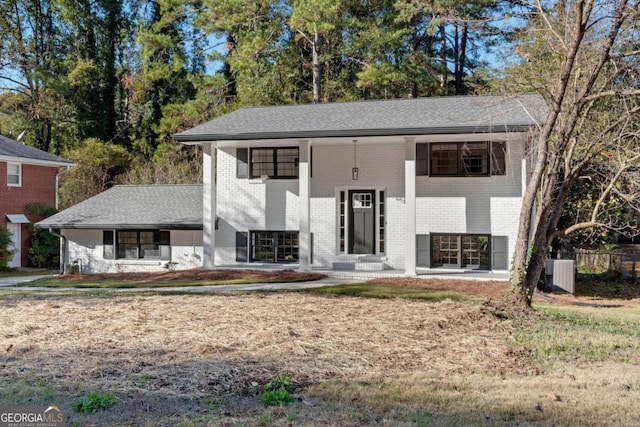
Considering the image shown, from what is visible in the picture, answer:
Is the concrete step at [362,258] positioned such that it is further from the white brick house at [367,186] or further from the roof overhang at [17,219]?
the roof overhang at [17,219]

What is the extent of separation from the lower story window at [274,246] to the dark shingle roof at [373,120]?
11.8 ft

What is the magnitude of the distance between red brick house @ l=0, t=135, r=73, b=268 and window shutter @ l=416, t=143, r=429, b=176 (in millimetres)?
18314

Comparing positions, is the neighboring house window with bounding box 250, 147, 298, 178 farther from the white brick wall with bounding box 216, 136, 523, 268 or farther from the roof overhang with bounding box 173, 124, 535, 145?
the roof overhang with bounding box 173, 124, 535, 145

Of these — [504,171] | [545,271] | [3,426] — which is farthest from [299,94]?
[3,426]

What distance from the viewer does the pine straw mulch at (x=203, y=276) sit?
1750 centimetres

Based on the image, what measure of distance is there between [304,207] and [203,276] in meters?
3.60

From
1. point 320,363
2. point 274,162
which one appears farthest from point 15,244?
point 320,363

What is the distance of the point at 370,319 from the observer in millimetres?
10445

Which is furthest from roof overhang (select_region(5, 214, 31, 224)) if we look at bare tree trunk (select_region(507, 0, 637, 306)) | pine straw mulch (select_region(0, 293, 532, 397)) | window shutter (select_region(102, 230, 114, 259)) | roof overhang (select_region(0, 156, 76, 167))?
bare tree trunk (select_region(507, 0, 637, 306))

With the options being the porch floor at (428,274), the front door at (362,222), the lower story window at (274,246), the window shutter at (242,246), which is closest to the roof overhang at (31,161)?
the window shutter at (242,246)

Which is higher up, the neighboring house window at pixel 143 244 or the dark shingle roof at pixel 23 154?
the dark shingle roof at pixel 23 154

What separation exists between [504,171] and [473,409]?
13461 millimetres

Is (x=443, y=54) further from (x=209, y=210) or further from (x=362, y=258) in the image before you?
(x=209, y=210)

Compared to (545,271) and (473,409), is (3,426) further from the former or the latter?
(545,271)
